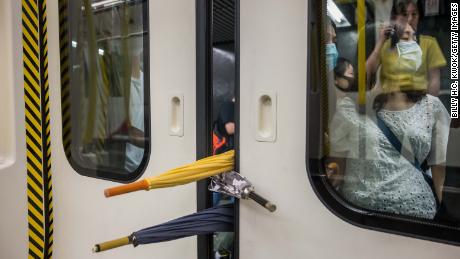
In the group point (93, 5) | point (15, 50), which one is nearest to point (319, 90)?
point (93, 5)

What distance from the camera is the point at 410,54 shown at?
784 millimetres

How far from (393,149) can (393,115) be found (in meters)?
0.09

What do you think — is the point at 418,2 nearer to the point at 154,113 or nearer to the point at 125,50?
the point at 154,113

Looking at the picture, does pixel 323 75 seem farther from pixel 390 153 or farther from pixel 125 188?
pixel 125 188

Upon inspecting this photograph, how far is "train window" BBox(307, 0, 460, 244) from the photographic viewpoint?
2.49 ft

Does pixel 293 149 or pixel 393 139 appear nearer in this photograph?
pixel 393 139

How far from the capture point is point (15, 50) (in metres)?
1.60

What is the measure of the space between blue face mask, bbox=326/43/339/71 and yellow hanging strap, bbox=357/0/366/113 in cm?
7

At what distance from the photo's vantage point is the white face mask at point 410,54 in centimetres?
77

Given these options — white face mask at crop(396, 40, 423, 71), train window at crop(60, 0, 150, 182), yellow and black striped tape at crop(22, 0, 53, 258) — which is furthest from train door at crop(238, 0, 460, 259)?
yellow and black striped tape at crop(22, 0, 53, 258)

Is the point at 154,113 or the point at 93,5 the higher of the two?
the point at 93,5

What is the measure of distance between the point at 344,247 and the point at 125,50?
1.17 meters

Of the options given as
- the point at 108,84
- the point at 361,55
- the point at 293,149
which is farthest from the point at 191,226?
the point at 108,84

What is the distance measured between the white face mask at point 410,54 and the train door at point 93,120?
0.68 meters
